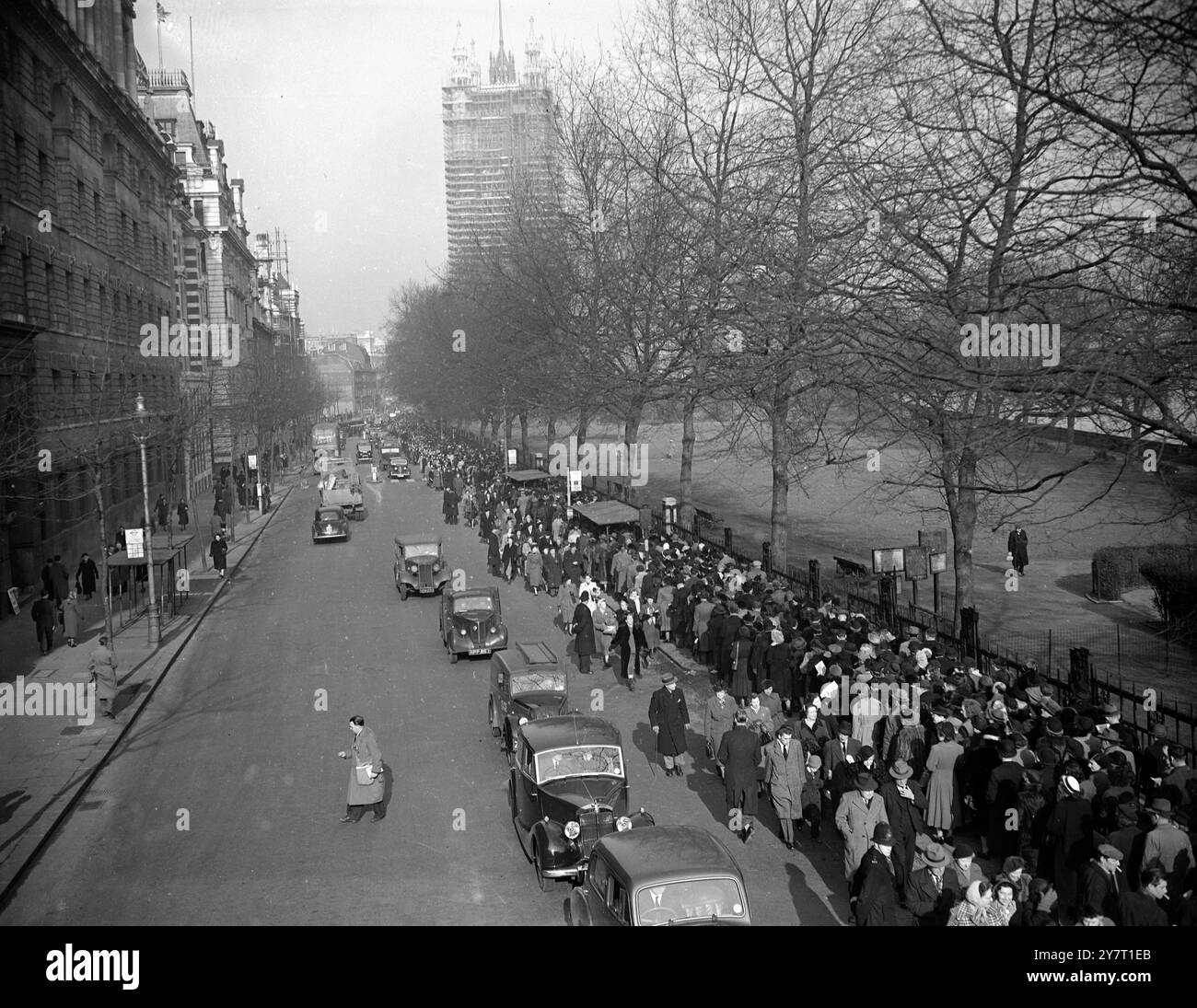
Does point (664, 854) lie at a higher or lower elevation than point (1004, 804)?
higher

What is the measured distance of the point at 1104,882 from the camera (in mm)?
7984

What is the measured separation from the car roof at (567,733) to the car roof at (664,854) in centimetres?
285

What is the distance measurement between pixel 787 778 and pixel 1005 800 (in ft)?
7.74

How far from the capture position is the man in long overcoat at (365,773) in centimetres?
1276

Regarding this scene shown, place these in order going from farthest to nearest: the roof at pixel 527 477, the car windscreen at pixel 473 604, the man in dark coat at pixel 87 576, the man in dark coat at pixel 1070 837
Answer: the roof at pixel 527 477 → the man in dark coat at pixel 87 576 → the car windscreen at pixel 473 604 → the man in dark coat at pixel 1070 837

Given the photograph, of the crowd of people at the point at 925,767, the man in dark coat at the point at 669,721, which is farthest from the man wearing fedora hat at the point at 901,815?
the man in dark coat at the point at 669,721

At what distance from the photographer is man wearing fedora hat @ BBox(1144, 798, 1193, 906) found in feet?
26.6

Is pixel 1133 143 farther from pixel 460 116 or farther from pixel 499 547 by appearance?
pixel 460 116

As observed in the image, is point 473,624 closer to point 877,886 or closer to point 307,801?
point 307,801

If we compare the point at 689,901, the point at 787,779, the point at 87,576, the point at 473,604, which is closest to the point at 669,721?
the point at 787,779

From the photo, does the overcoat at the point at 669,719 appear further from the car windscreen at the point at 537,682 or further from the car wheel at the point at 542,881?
the car wheel at the point at 542,881

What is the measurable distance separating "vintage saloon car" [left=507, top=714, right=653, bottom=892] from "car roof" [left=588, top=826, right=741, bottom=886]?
58.2 inches

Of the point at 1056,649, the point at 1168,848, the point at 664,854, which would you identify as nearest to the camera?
the point at 1168,848

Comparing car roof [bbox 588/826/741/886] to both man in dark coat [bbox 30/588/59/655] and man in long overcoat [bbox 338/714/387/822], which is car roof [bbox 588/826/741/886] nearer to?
man in long overcoat [bbox 338/714/387/822]
